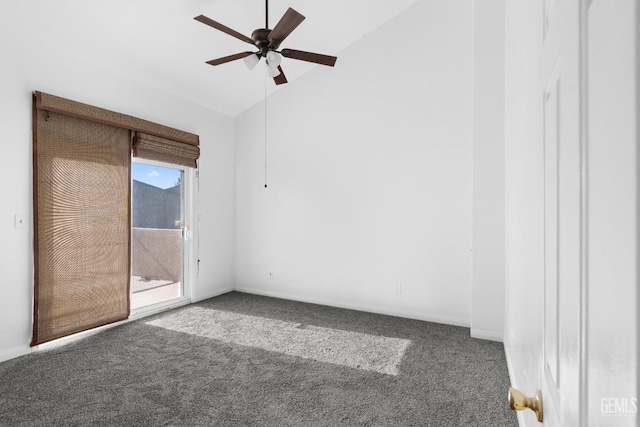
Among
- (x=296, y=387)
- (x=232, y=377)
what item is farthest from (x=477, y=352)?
(x=232, y=377)

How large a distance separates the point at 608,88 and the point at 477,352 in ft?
11.0

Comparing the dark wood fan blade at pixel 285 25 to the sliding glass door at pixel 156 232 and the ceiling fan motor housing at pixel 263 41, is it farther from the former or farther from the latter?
the sliding glass door at pixel 156 232

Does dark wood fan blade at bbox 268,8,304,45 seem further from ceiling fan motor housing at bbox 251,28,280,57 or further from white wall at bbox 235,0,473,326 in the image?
white wall at bbox 235,0,473,326

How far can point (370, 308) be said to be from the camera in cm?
453

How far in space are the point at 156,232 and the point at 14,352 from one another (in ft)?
6.07

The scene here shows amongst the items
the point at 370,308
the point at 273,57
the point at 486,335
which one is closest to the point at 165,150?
the point at 273,57

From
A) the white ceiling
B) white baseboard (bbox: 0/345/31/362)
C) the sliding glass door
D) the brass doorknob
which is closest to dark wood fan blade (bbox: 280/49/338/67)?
the white ceiling

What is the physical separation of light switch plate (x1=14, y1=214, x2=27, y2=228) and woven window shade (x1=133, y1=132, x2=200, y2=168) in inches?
51.2

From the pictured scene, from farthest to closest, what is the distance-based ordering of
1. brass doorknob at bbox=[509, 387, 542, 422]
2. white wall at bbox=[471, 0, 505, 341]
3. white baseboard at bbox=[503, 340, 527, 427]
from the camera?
white wall at bbox=[471, 0, 505, 341], white baseboard at bbox=[503, 340, 527, 427], brass doorknob at bbox=[509, 387, 542, 422]

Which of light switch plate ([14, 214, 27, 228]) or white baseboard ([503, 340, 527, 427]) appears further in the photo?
light switch plate ([14, 214, 27, 228])

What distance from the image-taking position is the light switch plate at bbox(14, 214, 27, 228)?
3047 millimetres

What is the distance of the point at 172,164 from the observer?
461 cm

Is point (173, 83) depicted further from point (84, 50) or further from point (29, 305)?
point (29, 305)

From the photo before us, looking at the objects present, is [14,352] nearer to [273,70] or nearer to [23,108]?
[23,108]
